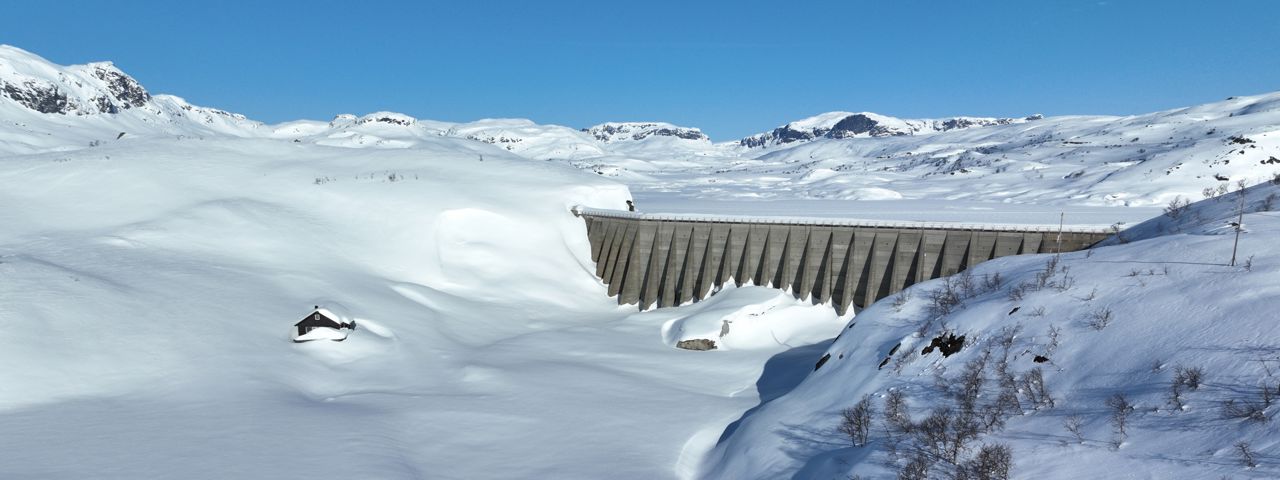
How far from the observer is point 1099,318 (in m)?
18.1

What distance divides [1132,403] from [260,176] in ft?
204

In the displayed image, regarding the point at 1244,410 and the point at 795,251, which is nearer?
the point at 1244,410

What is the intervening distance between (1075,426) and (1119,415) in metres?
0.91

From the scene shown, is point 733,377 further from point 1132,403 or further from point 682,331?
point 1132,403

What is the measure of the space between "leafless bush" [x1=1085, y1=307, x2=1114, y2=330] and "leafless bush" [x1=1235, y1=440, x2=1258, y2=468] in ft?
21.1

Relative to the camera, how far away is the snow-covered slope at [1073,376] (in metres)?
13.0

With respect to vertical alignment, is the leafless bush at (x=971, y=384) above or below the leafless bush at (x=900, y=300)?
below

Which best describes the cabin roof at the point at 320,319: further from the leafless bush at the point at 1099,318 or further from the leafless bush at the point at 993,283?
the leafless bush at the point at 1099,318

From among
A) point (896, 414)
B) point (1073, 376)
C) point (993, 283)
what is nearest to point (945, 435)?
point (896, 414)

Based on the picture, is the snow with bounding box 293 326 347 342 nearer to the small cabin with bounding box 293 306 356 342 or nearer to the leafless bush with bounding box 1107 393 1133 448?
the small cabin with bounding box 293 306 356 342

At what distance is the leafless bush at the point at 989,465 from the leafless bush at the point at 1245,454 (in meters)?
3.86

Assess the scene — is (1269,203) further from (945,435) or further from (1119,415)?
(945,435)

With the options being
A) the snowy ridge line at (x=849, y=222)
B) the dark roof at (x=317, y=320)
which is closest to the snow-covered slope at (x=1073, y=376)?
the snowy ridge line at (x=849, y=222)

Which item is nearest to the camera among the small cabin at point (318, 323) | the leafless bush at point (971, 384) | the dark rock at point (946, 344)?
the leafless bush at point (971, 384)
